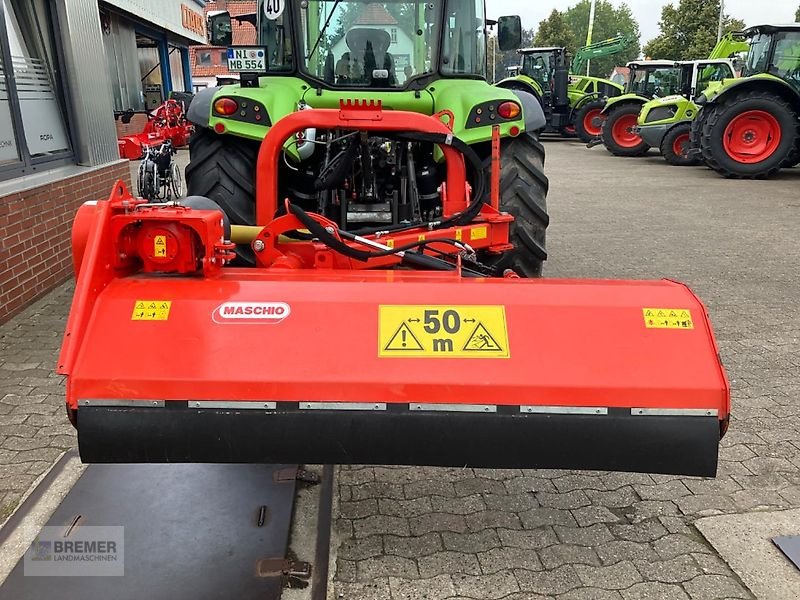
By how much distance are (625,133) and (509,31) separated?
1129 cm

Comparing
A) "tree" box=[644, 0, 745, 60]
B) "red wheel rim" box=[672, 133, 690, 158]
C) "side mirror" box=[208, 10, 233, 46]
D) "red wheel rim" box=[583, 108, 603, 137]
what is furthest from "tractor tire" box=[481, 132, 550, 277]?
"tree" box=[644, 0, 745, 60]

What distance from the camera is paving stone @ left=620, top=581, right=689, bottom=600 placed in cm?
225

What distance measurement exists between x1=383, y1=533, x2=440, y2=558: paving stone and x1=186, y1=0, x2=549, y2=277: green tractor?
5.12 ft

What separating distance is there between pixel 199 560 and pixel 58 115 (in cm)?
490

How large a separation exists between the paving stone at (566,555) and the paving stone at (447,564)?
252mm

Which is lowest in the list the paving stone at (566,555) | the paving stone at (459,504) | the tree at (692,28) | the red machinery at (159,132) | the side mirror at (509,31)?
the paving stone at (566,555)

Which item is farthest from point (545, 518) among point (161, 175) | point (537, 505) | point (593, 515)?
point (161, 175)

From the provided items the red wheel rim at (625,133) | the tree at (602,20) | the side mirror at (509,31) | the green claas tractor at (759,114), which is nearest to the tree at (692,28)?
the red wheel rim at (625,133)

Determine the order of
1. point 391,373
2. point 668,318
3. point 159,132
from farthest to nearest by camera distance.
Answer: point 159,132
point 668,318
point 391,373

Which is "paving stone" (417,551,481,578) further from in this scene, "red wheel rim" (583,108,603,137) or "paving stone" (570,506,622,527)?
"red wheel rim" (583,108,603,137)

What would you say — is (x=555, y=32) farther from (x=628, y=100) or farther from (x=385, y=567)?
(x=385, y=567)

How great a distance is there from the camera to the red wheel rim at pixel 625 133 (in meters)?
15.6

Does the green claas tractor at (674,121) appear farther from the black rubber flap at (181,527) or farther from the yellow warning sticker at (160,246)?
the yellow warning sticker at (160,246)

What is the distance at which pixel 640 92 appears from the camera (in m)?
16.9
